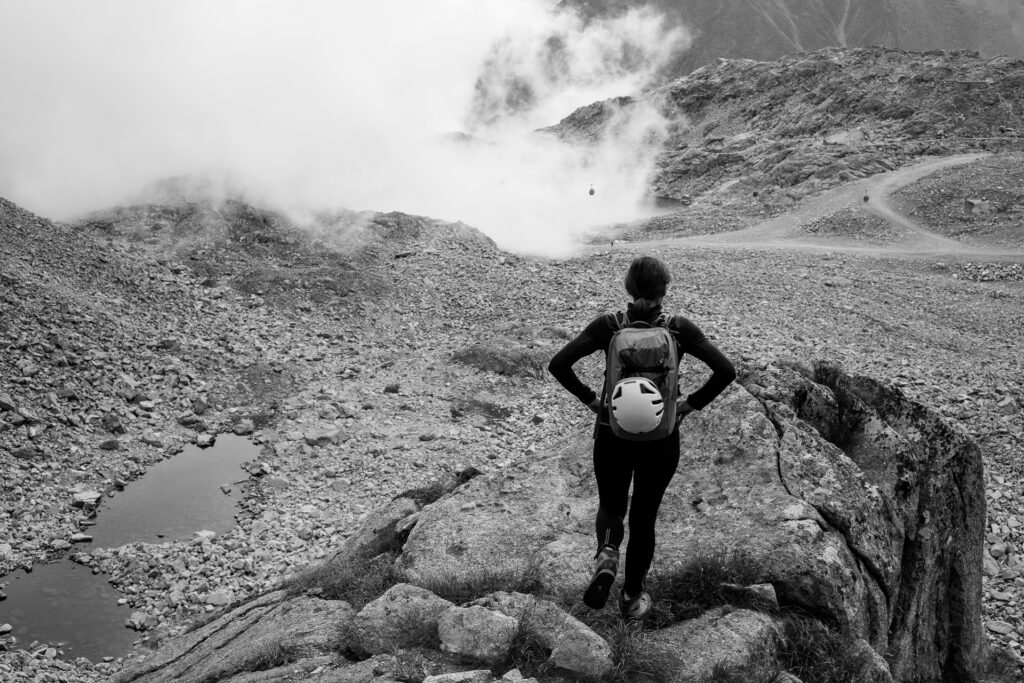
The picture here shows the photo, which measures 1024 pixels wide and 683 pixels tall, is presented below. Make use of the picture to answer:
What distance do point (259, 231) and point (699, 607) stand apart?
29.0 m

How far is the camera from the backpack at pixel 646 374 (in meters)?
5.25

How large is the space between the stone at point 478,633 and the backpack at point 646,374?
1726mm

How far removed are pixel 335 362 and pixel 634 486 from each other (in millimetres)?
18789

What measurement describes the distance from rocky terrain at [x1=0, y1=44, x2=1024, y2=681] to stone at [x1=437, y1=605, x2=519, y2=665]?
38cm

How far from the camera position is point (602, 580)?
5570 millimetres

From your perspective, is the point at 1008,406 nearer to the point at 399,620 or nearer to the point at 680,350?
Result: the point at 680,350

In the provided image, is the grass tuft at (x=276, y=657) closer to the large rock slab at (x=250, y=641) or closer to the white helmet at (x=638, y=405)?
the large rock slab at (x=250, y=641)

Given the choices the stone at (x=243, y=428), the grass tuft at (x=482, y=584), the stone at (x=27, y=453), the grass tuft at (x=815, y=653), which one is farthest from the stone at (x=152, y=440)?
the grass tuft at (x=815, y=653)

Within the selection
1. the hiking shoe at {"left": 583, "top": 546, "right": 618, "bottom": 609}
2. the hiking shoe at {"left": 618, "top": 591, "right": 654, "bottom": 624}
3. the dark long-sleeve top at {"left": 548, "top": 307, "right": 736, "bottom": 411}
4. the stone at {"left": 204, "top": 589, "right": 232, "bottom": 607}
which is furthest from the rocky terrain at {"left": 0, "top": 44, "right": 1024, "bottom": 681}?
the dark long-sleeve top at {"left": 548, "top": 307, "right": 736, "bottom": 411}

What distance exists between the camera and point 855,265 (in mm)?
36844

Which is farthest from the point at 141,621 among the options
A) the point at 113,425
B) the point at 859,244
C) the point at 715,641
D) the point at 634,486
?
the point at 859,244

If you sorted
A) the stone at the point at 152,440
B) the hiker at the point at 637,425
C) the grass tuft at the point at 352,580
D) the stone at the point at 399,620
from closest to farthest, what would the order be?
Answer: the hiker at the point at 637,425
the stone at the point at 399,620
the grass tuft at the point at 352,580
the stone at the point at 152,440

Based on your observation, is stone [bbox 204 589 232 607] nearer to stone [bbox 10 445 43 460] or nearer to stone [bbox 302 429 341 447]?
stone [bbox 302 429 341 447]

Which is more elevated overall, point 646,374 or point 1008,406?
point 1008,406
